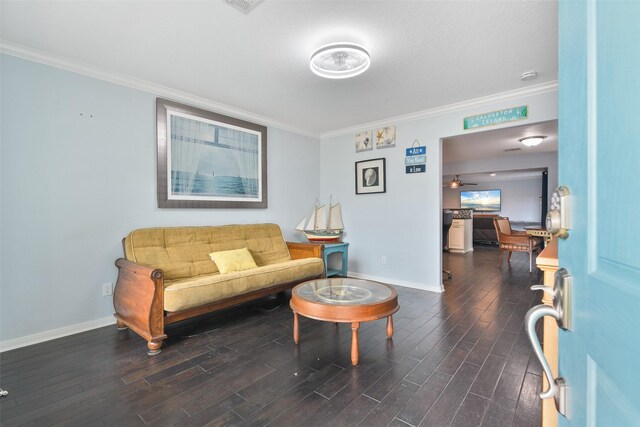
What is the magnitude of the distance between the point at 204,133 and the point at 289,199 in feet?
5.04

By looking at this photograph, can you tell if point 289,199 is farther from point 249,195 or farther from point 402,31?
point 402,31

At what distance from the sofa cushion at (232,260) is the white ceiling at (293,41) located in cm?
175

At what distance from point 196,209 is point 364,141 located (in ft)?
8.38

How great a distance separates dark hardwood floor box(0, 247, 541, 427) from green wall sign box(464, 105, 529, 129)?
6.96 feet

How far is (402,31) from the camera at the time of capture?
81.4 inches

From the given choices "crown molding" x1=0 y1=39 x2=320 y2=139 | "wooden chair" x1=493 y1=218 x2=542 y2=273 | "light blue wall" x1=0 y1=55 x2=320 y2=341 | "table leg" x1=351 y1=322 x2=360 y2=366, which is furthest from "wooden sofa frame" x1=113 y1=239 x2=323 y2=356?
"wooden chair" x1=493 y1=218 x2=542 y2=273

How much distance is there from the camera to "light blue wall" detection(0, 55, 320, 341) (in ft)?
7.36

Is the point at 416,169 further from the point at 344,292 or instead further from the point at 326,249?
the point at 344,292

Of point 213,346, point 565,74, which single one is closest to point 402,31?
point 565,74

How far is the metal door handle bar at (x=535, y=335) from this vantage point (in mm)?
513

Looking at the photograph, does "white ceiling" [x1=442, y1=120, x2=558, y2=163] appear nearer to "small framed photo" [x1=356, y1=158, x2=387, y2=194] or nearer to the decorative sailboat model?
"small framed photo" [x1=356, y1=158, x2=387, y2=194]

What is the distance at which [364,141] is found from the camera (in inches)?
172

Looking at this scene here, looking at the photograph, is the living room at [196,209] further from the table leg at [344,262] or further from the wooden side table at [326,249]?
the table leg at [344,262]

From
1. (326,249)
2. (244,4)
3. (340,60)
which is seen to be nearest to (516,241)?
(326,249)
